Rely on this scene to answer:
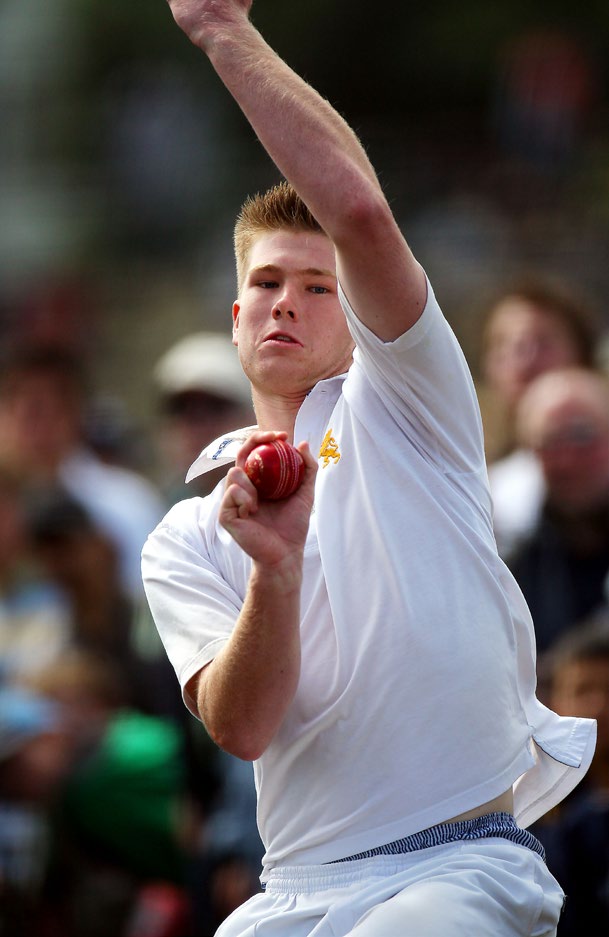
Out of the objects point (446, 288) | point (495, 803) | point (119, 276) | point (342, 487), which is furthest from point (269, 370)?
point (119, 276)

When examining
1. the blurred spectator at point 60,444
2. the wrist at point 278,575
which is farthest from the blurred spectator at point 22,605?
the wrist at point 278,575

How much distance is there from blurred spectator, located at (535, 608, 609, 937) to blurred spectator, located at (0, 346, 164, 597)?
2656mm

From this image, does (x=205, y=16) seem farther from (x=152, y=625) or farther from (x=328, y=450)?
(x=152, y=625)

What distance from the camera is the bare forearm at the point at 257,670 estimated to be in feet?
10.5

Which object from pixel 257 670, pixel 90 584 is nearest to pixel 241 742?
pixel 257 670

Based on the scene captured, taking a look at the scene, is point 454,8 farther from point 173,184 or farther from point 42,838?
point 42,838

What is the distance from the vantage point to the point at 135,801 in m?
6.38

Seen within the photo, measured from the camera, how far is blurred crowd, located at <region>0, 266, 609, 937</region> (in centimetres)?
588

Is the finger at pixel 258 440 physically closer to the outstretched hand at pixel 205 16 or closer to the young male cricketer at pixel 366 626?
the young male cricketer at pixel 366 626

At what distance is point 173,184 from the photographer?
23.6 metres

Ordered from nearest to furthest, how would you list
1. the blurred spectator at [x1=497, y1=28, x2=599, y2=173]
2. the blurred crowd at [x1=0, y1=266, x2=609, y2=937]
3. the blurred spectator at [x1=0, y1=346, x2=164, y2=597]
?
1. the blurred crowd at [x1=0, y1=266, x2=609, y2=937]
2. the blurred spectator at [x1=0, y1=346, x2=164, y2=597]
3. the blurred spectator at [x1=497, y1=28, x2=599, y2=173]

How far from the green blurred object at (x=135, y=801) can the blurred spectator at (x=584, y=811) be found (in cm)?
163

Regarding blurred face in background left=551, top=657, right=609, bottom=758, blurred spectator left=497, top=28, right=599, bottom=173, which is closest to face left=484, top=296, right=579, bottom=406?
blurred face in background left=551, top=657, right=609, bottom=758

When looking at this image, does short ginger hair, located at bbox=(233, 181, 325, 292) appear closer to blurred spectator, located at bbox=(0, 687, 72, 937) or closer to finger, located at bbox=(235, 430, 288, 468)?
finger, located at bbox=(235, 430, 288, 468)
